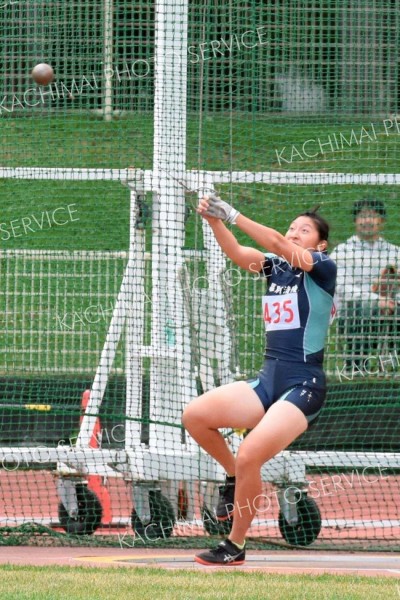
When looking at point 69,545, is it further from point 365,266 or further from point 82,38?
point 82,38

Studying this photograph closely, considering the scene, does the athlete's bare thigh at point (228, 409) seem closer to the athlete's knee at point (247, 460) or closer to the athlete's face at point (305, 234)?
the athlete's knee at point (247, 460)

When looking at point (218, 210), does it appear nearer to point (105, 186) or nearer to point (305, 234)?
point (305, 234)

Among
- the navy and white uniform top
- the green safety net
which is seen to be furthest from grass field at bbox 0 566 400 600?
the green safety net

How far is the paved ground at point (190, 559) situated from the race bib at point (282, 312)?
53.1 inches

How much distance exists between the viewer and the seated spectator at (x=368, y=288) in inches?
368

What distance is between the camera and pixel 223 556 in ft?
22.1

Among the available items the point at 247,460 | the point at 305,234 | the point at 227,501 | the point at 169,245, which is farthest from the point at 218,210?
the point at 169,245

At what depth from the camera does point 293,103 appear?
968 centimetres

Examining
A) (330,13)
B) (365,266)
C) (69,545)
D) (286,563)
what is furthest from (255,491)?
(330,13)

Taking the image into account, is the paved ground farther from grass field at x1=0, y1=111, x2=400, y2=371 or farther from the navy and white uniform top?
grass field at x1=0, y1=111, x2=400, y2=371

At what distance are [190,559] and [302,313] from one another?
1715 mm

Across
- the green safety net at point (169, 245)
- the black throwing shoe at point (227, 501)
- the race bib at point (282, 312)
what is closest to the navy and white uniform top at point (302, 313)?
the race bib at point (282, 312)

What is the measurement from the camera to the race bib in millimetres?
7137

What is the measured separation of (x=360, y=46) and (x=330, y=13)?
1.08ft
